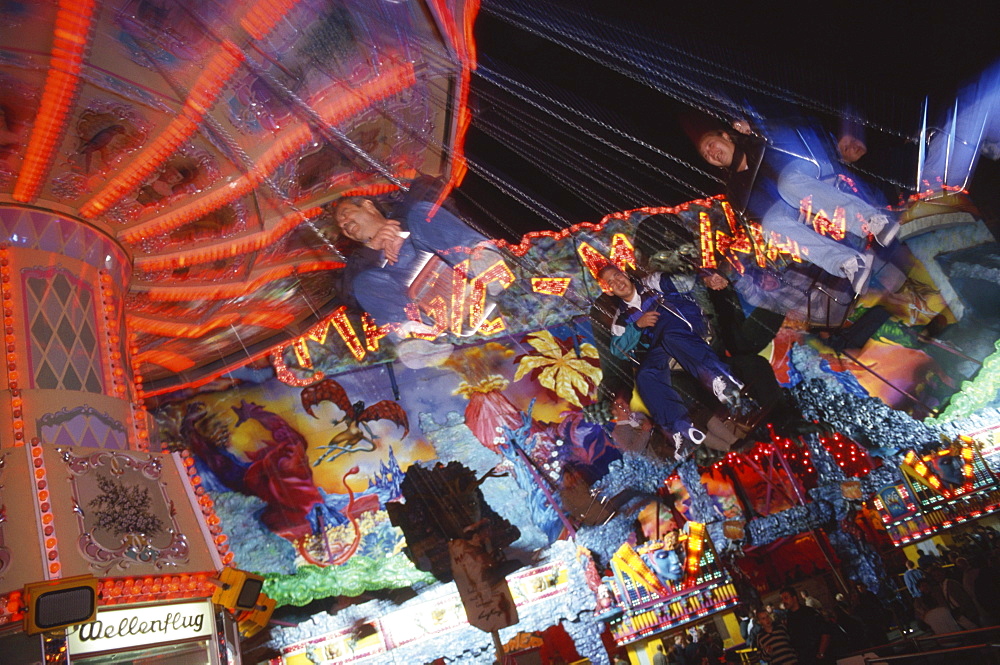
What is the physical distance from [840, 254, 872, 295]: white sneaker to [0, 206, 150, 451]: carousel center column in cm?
867

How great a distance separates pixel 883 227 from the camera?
9.48m

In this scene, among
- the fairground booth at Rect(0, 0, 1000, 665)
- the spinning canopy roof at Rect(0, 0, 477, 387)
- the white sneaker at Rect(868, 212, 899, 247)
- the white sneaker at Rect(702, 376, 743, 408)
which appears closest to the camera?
the spinning canopy roof at Rect(0, 0, 477, 387)

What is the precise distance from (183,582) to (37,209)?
271 centimetres

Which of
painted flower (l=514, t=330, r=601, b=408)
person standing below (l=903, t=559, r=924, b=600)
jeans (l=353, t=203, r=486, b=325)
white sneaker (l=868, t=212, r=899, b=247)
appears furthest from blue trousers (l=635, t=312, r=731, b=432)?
person standing below (l=903, t=559, r=924, b=600)

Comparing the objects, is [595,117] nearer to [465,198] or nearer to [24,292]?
[465,198]

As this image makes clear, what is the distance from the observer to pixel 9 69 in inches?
163

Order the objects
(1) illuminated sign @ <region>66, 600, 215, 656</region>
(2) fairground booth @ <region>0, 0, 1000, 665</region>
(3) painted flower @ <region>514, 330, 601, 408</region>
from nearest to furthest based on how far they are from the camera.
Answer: (1) illuminated sign @ <region>66, 600, 215, 656</region>, (2) fairground booth @ <region>0, 0, 1000, 665</region>, (3) painted flower @ <region>514, 330, 601, 408</region>

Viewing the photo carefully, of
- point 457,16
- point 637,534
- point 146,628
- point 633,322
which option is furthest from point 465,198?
point 146,628

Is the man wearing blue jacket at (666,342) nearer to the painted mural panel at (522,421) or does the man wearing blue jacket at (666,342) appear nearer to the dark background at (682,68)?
the painted mural panel at (522,421)

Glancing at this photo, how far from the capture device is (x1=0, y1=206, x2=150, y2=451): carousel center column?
437 cm

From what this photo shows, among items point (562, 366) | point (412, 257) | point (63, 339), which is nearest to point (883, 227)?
point (562, 366)

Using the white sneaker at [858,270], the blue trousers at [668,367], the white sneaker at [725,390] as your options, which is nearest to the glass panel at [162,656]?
the blue trousers at [668,367]

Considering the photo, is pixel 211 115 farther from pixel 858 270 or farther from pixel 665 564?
pixel 665 564

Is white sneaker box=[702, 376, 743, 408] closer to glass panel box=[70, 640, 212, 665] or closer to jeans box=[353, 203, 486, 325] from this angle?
jeans box=[353, 203, 486, 325]
